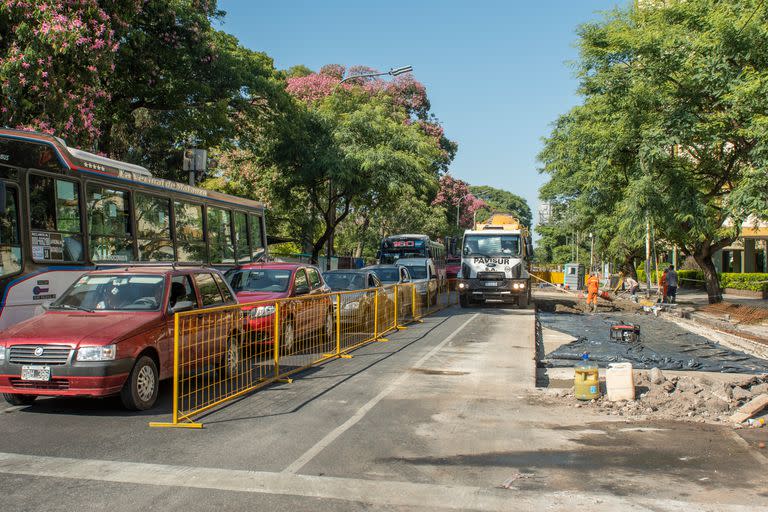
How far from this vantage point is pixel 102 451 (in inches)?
254

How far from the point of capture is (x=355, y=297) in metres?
14.6

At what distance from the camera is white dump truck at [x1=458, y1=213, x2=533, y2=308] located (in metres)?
26.1

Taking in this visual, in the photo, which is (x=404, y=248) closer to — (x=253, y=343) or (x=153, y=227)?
(x=153, y=227)

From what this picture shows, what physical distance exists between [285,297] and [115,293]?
Result: 14.9 feet

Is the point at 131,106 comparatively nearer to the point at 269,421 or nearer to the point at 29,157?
the point at 29,157

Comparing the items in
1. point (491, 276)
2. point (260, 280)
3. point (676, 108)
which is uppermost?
point (676, 108)

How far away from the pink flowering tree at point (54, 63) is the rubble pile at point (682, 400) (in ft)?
40.7

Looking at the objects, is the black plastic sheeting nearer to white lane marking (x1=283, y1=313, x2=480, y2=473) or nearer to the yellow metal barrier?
the yellow metal barrier

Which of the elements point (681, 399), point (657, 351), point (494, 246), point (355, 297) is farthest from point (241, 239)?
point (681, 399)

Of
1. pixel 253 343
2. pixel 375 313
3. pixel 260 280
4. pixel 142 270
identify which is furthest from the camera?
pixel 375 313

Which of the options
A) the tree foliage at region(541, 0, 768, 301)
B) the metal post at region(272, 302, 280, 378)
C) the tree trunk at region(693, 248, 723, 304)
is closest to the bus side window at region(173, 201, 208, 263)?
the metal post at region(272, 302, 280, 378)

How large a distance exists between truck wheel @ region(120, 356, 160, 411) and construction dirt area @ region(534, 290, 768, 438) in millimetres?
5051

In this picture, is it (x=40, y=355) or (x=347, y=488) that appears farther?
(x=40, y=355)

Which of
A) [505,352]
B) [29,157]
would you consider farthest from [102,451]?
[505,352]
